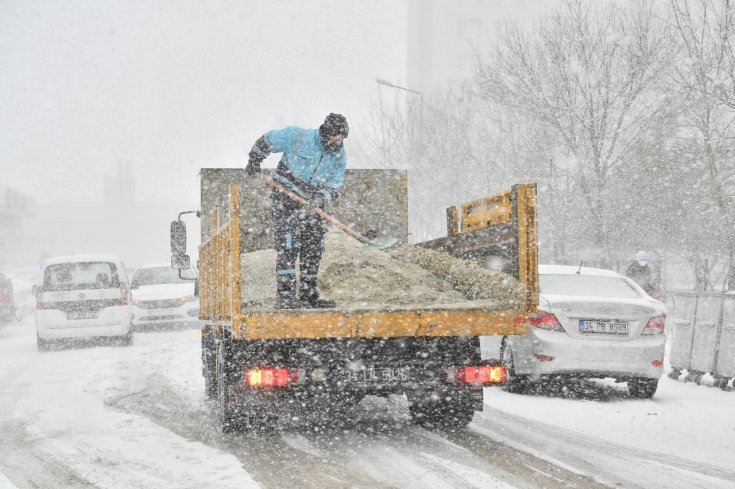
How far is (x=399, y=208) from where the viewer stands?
8797 millimetres

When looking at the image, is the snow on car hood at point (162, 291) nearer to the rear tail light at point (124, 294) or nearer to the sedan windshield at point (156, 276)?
the sedan windshield at point (156, 276)

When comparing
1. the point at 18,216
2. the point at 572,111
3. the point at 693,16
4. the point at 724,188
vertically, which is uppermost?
the point at 693,16

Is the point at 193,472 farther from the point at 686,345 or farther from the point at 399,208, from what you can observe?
the point at 686,345

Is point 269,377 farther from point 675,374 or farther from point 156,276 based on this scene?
point 156,276

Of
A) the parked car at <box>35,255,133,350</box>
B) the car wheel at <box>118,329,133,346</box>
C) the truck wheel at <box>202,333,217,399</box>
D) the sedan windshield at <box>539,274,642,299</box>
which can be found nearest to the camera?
the truck wheel at <box>202,333,217,399</box>

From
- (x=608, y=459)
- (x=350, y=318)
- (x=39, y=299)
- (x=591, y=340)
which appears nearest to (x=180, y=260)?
(x=350, y=318)

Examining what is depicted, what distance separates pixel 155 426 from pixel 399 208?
131 inches

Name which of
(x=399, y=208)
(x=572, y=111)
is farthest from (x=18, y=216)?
(x=399, y=208)

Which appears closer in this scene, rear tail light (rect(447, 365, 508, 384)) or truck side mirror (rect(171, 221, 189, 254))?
rear tail light (rect(447, 365, 508, 384))

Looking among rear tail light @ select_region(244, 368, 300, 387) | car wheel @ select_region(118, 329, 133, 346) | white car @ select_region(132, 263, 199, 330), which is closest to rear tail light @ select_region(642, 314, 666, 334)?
rear tail light @ select_region(244, 368, 300, 387)

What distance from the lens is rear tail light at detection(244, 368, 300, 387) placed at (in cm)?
587

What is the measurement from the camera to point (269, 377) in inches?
231

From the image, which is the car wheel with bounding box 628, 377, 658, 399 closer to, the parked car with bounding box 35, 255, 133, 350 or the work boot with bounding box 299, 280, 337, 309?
the work boot with bounding box 299, 280, 337, 309

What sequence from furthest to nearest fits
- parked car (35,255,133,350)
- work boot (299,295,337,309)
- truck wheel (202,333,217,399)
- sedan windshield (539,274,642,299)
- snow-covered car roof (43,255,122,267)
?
snow-covered car roof (43,255,122,267) < parked car (35,255,133,350) < sedan windshield (539,274,642,299) < truck wheel (202,333,217,399) < work boot (299,295,337,309)
